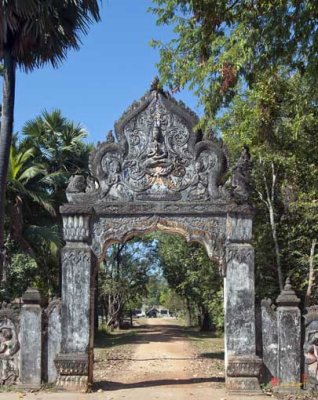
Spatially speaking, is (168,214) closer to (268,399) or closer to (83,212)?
(83,212)

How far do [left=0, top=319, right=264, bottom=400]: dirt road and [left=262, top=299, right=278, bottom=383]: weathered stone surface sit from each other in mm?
687

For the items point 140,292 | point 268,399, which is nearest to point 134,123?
point 268,399

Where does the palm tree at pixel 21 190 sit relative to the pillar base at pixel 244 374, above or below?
above

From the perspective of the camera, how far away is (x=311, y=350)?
10.2 m

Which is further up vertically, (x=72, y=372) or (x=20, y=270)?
(x=20, y=270)

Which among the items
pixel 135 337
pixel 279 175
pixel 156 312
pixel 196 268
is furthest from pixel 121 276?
pixel 156 312

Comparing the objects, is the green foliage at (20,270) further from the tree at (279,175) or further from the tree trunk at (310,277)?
the tree trunk at (310,277)

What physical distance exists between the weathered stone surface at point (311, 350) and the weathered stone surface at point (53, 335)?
4.46 metres

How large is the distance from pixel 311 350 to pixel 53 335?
468 cm

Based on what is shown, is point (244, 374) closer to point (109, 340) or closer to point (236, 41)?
point (236, 41)

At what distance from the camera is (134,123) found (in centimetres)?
1127

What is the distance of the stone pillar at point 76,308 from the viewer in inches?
404

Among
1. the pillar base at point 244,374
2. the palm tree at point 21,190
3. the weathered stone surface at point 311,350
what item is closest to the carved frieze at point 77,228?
the pillar base at point 244,374

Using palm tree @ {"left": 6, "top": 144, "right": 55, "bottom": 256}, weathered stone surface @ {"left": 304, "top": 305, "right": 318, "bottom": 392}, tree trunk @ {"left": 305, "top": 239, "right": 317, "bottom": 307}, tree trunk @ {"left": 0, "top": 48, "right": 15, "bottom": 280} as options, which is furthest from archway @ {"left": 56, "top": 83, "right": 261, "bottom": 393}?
palm tree @ {"left": 6, "top": 144, "right": 55, "bottom": 256}
